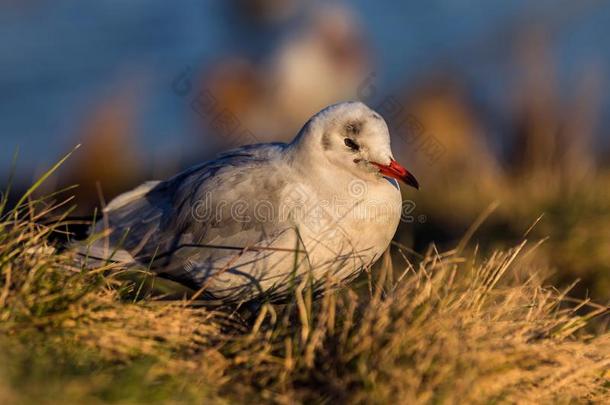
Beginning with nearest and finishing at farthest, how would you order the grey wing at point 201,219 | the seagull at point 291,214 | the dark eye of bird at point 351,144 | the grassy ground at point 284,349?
the grassy ground at point 284,349
the seagull at point 291,214
the dark eye of bird at point 351,144
the grey wing at point 201,219

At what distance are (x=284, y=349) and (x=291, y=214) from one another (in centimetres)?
90

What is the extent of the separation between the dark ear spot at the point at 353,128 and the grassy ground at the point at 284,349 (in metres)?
0.84

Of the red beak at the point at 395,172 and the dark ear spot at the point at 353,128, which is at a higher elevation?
the dark ear spot at the point at 353,128

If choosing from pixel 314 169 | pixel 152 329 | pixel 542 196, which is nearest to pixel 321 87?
pixel 542 196

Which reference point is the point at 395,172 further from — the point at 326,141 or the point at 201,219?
the point at 201,219

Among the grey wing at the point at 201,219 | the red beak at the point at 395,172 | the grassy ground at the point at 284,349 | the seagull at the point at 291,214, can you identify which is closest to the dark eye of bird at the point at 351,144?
the seagull at the point at 291,214

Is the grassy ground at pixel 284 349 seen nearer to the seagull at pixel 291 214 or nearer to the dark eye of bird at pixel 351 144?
the seagull at pixel 291 214

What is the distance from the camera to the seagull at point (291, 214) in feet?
12.8

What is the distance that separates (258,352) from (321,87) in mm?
9329

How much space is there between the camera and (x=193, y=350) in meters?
3.25

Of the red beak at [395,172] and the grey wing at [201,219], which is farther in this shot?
the grey wing at [201,219]

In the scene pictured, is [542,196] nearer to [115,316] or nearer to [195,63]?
[115,316]

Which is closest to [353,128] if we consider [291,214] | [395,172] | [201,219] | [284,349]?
[395,172]

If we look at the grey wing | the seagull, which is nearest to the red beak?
the seagull
